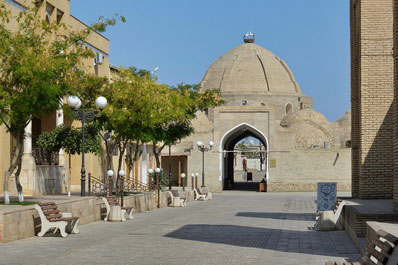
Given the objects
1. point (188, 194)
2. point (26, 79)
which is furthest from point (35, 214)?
point (188, 194)

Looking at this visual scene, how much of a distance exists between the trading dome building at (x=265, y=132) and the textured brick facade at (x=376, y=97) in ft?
60.1

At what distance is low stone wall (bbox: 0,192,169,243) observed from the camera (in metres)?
13.5

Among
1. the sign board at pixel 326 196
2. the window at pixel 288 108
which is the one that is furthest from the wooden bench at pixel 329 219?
the window at pixel 288 108

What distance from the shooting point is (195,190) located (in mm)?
35062

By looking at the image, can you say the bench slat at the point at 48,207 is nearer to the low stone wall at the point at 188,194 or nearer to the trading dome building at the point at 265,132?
the low stone wall at the point at 188,194

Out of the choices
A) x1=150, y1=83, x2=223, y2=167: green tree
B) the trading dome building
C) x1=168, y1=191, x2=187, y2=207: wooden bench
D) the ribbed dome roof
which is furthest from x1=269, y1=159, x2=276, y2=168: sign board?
x1=168, y1=191, x2=187, y2=207: wooden bench

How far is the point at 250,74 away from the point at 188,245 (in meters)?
57.2

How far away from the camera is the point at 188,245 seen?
1320 centimetres

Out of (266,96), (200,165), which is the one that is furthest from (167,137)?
(266,96)

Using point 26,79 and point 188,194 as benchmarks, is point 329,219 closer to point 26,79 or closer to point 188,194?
point 26,79

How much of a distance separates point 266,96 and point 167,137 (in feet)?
116

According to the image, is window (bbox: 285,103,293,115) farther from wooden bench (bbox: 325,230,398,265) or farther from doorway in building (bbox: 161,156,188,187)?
wooden bench (bbox: 325,230,398,265)

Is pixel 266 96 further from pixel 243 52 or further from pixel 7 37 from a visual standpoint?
pixel 7 37

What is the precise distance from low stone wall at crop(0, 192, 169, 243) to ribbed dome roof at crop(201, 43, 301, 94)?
4538cm
